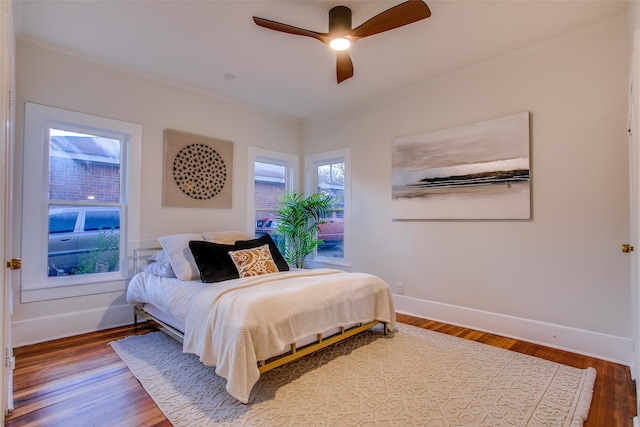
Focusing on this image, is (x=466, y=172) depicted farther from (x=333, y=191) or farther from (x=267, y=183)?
(x=267, y=183)

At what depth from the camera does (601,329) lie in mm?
2639

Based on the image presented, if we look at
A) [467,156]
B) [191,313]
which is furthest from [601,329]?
[191,313]

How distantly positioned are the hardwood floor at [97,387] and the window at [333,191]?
2.15 m

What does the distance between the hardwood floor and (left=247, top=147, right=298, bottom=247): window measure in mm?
2251

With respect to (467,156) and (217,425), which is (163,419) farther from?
(467,156)

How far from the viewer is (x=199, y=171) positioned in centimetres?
400

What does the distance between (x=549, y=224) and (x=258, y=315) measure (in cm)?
267

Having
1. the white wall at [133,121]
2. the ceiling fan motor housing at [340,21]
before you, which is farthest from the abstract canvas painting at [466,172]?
the white wall at [133,121]

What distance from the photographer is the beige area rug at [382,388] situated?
1832mm

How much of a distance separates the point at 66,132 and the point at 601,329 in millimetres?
5179

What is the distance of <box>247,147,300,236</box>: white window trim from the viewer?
14.7 ft

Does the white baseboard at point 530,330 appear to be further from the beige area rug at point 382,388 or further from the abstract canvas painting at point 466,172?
the abstract canvas painting at point 466,172

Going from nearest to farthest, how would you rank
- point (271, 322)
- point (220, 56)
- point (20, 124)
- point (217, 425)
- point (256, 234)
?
point (217, 425)
point (271, 322)
point (20, 124)
point (220, 56)
point (256, 234)

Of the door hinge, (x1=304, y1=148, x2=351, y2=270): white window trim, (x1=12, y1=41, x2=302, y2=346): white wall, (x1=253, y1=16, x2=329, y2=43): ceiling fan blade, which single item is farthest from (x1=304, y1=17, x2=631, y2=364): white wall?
the door hinge
